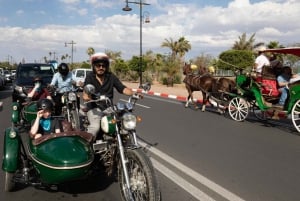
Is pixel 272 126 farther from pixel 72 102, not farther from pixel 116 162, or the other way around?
pixel 116 162

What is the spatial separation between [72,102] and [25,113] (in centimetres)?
109

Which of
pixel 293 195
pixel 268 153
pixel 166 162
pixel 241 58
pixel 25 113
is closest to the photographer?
pixel 293 195

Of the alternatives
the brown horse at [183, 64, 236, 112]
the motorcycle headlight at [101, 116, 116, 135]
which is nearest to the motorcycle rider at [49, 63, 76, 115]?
the motorcycle headlight at [101, 116, 116, 135]

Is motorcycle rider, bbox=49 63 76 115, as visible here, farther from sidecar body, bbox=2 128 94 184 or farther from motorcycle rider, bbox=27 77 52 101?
sidecar body, bbox=2 128 94 184

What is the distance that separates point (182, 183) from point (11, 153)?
2.33 metres

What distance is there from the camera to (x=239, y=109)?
1243 centimetres

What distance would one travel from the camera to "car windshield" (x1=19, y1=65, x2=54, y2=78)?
14.5 m

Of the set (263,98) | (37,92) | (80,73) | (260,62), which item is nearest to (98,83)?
(37,92)

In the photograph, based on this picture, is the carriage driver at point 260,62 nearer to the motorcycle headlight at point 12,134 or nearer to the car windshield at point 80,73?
the motorcycle headlight at point 12,134

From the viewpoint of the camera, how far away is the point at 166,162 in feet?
22.0

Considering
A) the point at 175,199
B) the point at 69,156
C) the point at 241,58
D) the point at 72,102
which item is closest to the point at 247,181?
the point at 175,199

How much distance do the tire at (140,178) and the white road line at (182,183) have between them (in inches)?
41.8

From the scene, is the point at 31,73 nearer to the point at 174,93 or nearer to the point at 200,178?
the point at 200,178

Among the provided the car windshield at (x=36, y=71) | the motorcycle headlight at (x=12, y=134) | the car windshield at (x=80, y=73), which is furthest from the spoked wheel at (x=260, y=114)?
the car windshield at (x=80, y=73)
